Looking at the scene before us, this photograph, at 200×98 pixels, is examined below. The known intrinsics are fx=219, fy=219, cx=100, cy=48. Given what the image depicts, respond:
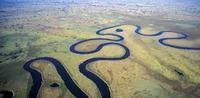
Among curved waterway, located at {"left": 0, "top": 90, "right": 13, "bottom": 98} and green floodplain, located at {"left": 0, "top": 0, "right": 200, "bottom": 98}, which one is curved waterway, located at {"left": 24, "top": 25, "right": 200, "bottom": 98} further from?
curved waterway, located at {"left": 0, "top": 90, "right": 13, "bottom": 98}

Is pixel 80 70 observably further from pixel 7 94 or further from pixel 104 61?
pixel 7 94

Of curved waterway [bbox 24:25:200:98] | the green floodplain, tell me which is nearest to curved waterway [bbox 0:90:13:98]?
the green floodplain

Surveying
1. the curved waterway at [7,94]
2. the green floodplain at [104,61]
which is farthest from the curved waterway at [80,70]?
the curved waterway at [7,94]

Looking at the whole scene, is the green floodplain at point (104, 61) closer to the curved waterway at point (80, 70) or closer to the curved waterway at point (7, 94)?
the curved waterway at point (7, 94)

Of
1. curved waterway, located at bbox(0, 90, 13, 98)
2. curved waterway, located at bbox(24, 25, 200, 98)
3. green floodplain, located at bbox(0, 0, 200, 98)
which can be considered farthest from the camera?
green floodplain, located at bbox(0, 0, 200, 98)

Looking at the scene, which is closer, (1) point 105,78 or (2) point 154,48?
(1) point 105,78

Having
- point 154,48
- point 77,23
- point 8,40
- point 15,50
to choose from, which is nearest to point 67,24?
point 77,23

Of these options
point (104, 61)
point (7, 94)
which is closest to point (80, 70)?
point (104, 61)

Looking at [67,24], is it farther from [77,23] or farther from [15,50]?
[15,50]

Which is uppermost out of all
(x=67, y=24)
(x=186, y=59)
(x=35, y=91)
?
(x=67, y=24)

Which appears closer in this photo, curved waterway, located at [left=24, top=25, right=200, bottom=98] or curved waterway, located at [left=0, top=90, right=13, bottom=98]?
curved waterway, located at [left=0, top=90, right=13, bottom=98]

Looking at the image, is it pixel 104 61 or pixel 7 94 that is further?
pixel 104 61
